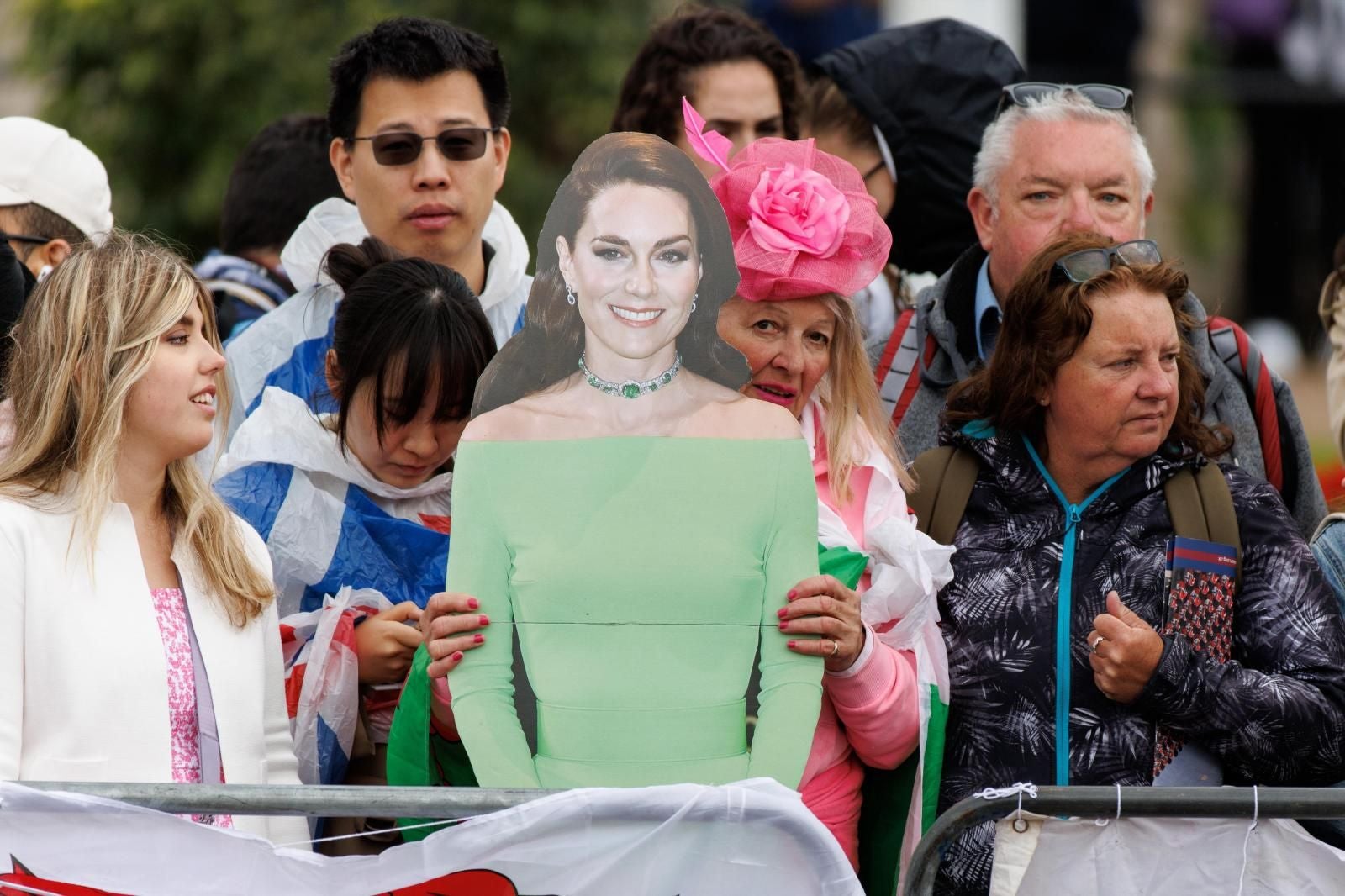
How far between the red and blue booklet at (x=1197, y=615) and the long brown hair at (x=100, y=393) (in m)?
1.59

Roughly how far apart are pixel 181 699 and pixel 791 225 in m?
1.31

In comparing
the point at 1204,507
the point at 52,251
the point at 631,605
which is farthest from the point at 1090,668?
the point at 52,251

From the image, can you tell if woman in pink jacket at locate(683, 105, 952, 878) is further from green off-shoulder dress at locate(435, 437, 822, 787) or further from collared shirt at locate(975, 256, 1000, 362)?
collared shirt at locate(975, 256, 1000, 362)

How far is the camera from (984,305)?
4.47 meters

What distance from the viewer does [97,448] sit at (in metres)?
3.36

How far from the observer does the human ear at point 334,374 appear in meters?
3.86

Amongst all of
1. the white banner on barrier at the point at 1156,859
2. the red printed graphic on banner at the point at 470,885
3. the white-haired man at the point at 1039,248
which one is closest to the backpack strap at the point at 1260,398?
the white-haired man at the point at 1039,248

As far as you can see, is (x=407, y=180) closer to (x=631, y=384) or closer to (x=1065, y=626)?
(x=631, y=384)

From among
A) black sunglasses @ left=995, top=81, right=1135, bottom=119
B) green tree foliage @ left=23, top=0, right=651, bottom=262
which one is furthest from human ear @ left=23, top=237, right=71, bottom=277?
green tree foliage @ left=23, top=0, right=651, bottom=262

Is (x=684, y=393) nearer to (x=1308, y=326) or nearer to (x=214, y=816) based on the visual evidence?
(x=214, y=816)

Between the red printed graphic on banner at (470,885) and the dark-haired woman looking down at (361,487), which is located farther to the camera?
the dark-haired woman looking down at (361,487)

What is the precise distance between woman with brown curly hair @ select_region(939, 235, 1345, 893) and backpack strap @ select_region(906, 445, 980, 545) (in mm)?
24

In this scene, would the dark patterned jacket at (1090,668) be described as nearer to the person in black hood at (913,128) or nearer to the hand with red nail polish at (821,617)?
the hand with red nail polish at (821,617)

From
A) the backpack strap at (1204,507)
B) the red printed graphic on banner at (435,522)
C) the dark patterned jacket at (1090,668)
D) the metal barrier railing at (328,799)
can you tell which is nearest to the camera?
the metal barrier railing at (328,799)
